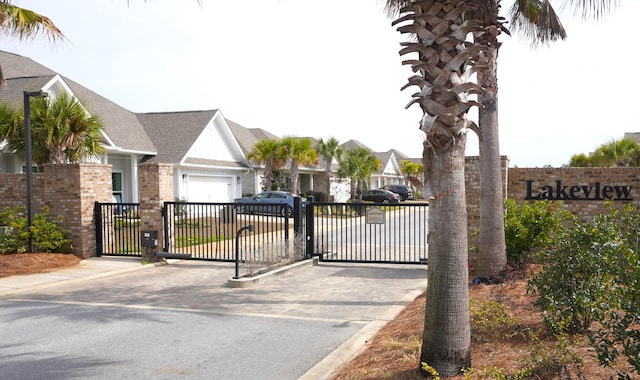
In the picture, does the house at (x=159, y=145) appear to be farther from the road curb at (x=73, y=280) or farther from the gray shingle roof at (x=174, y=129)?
the road curb at (x=73, y=280)

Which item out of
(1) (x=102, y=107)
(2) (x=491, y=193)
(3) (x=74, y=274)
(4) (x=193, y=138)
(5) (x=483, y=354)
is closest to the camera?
(5) (x=483, y=354)

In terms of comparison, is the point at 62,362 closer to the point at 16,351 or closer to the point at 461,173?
the point at 16,351

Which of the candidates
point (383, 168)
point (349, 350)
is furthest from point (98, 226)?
point (383, 168)

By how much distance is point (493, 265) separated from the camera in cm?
905

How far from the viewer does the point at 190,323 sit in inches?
311

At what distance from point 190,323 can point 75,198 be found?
795 centimetres

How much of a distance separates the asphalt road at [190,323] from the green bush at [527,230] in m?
1.93

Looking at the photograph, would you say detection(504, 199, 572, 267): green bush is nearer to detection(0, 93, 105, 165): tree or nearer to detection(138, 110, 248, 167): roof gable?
detection(0, 93, 105, 165): tree

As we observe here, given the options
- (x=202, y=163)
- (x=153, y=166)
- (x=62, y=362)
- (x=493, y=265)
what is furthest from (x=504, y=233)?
(x=202, y=163)

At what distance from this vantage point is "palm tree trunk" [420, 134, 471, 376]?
468 cm

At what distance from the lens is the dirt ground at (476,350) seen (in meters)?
4.82

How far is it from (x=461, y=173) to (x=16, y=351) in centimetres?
571

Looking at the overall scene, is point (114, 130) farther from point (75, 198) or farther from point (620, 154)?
point (620, 154)

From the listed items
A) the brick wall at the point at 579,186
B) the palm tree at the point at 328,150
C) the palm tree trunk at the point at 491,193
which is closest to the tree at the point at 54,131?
the palm tree trunk at the point at 491,193
